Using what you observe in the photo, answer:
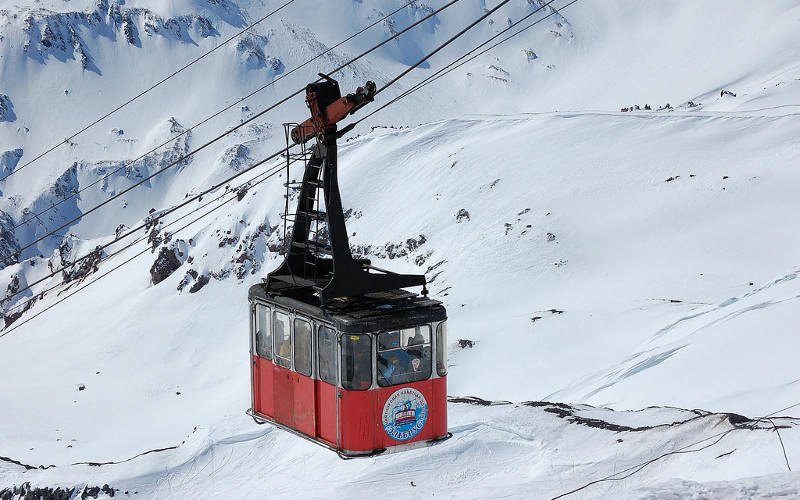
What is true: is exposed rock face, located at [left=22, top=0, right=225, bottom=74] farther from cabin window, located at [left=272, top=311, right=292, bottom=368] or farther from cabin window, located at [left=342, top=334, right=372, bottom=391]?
cabin window, located at [left=342, top=334, right=372, bottom=391]

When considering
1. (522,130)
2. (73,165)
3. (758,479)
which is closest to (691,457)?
(758,479)

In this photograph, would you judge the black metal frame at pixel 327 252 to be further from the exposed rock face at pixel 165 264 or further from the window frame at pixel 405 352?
the exposed rock face at pixel 165 264

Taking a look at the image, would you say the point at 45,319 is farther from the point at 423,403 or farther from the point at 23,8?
the point at 23,8

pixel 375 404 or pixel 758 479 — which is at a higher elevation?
pixel 375 404

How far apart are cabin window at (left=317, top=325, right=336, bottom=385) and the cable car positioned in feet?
0.07

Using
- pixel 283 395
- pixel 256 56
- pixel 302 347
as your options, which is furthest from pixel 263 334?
pixel 256 56

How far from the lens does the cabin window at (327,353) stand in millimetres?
17703

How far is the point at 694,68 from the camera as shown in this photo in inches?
6112

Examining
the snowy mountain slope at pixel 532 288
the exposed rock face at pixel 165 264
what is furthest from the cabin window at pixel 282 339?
the exposed rock face at pixel 165 264

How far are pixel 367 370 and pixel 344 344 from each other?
25.9 inches

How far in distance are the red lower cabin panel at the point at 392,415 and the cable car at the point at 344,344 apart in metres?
0.02

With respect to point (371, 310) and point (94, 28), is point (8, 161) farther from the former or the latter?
point (371, 310)

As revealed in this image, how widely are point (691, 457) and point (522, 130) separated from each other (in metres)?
55.6

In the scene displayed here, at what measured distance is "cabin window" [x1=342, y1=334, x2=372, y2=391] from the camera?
683 inches
